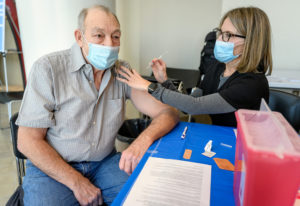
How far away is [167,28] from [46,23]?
2027 mm

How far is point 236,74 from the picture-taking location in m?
1.33

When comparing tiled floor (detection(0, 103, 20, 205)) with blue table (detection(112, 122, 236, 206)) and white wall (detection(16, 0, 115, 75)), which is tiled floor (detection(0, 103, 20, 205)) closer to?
white wall (detection(16, 0, 115, 75))

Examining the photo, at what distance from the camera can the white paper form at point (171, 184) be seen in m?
0.63

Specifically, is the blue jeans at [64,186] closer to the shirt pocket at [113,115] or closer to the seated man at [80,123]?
the seated man at [80,123]

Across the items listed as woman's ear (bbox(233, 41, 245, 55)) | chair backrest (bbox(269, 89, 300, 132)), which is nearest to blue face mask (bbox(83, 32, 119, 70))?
woman's ear (bbox(233, 41, 245, 55))

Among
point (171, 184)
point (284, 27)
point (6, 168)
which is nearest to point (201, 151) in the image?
point (171, 184)

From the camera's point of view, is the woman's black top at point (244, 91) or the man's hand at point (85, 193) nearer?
the man's hand at point (85, 193)

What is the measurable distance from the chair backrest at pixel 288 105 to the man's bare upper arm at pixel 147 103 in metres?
0.79

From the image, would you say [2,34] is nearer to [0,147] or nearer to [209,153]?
[0,147]

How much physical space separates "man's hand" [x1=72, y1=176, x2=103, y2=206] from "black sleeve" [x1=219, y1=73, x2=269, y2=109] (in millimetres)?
832

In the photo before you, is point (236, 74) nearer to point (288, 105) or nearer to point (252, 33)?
point (252, 33)

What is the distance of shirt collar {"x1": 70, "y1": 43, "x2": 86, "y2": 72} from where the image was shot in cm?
112

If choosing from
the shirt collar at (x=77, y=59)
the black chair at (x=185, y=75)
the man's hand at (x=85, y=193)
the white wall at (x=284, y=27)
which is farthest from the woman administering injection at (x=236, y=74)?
the white wall at (x=284, y=27)

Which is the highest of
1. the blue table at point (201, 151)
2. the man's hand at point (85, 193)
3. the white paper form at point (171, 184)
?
the white paper form at point (171, 184)
